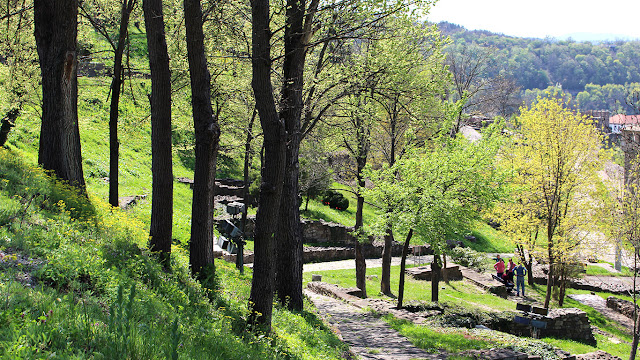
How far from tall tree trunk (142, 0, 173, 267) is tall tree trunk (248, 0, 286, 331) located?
2329 millimetres

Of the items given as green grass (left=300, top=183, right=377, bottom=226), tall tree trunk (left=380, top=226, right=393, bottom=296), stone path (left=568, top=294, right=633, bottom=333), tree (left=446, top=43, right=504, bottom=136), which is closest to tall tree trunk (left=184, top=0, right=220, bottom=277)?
tall tree trunk (left=380, top=226, right=393, bottom=296)

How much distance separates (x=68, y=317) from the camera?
3.89 m

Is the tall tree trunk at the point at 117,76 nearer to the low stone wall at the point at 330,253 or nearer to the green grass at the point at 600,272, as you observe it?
the low stone wall at the point at 330,253

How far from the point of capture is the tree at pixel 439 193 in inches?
586

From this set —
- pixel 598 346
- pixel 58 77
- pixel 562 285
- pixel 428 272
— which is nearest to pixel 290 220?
pixel 58 77

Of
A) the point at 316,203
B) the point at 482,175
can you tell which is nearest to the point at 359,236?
the point at 482,175

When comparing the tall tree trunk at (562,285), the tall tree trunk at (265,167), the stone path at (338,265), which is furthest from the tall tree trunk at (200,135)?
the tall tree trunk at (562,285)

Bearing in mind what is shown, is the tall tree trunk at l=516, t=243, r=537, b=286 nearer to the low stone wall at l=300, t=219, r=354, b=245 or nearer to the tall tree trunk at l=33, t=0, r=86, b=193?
the low stone wall at l=300, t=219, r=354, b=245

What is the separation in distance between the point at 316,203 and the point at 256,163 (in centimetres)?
617

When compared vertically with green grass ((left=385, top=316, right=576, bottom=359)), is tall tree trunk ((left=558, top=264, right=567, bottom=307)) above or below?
below

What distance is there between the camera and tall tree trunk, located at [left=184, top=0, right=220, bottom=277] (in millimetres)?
7922

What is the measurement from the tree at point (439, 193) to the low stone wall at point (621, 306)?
12.3 m

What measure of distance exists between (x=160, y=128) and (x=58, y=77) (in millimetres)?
3112

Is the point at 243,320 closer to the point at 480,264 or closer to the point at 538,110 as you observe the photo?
the point at 538,110
